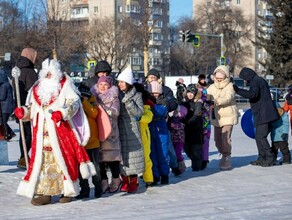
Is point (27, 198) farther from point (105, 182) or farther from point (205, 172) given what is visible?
point (205, 172)

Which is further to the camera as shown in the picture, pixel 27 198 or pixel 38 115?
pixel 27 198

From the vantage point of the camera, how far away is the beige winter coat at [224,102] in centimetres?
1198

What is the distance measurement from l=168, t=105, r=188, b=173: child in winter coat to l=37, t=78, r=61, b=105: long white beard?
3.02 m

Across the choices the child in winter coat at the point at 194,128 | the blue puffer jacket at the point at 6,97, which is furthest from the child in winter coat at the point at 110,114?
the blue puffer jacket at the point at 6,97

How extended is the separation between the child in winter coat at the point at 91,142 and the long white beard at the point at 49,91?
1.64 ft

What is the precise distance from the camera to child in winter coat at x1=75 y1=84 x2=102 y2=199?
9.05m

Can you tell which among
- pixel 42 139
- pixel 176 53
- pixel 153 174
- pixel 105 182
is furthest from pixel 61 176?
pixel 176 53

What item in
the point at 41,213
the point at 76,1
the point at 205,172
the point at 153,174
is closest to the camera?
the point at 41,213

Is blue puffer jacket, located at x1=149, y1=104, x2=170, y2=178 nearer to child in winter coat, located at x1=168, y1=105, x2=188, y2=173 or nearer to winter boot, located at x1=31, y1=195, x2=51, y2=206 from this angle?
child in winter coat, located at x1=168, y1=105, x2=188, y2=173

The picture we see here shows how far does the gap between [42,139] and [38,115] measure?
30cm

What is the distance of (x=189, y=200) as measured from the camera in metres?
9.22

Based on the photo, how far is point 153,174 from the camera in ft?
33.2

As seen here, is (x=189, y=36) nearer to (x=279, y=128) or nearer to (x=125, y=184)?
(x=279, y=128)

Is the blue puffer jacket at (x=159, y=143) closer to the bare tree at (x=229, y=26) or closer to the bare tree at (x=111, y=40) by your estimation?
the bare tree at (x=111, y=40)
